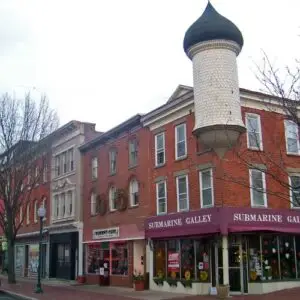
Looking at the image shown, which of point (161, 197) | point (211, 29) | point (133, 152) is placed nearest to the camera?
point (211, 29)

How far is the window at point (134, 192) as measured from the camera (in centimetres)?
2983

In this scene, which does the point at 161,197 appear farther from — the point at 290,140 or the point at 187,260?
the point at 290,140

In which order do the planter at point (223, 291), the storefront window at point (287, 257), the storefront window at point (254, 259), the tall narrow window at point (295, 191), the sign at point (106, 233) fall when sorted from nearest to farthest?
the tall narrow window at point (295, 191)
the planter at point (223, 291)
the storefront window at point (254, 259)
the storefront window at point (287, 257)
the sign at point (106, 233)

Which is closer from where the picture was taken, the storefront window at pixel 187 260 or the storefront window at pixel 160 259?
the storefront window at pixel 187 260

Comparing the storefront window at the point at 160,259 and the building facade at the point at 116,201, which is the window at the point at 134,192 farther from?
the storefront window at the point at 160,259

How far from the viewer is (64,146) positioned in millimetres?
39438

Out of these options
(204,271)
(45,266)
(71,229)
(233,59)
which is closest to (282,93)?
(233,59)

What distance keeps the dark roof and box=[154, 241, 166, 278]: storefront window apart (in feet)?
34.4

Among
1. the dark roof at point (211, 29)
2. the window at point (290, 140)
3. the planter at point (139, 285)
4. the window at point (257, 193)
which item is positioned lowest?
the planter at point (139, 285)

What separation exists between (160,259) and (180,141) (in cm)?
626

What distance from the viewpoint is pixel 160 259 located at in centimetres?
2708

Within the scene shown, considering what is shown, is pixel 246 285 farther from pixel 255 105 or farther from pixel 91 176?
pixel 91 176

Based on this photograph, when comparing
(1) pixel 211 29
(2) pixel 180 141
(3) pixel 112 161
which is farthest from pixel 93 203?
(1) pixel 211 29

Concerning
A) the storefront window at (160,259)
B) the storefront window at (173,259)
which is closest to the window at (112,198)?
the storefront window at (160,259)
